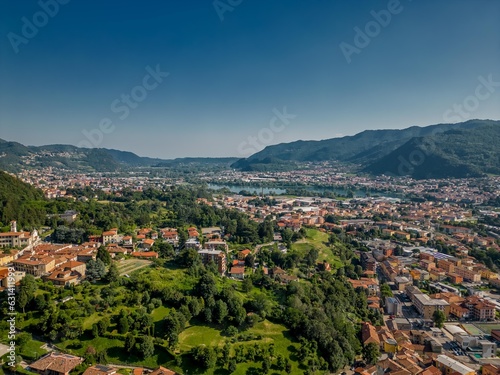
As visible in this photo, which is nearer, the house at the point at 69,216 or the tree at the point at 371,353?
the tree at the point at 371,353

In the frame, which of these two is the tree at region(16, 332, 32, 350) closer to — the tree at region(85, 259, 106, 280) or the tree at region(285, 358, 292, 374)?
the tree at region(85, 259, 106, 280)

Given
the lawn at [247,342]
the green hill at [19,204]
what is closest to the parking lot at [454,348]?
the lawn at [247,342]

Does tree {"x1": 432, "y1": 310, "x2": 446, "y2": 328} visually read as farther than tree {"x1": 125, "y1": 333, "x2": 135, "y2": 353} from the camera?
Yes

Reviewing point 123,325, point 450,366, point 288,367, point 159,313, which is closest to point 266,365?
point 288,367

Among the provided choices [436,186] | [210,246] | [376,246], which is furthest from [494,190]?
[210,246]

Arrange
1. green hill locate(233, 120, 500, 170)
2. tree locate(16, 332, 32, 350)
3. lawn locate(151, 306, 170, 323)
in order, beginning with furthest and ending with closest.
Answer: green hill locate(233, 120, 500, 170) < lawn locate(151, 306, 170, 323) < tree locate(16, 332, 32, 350)

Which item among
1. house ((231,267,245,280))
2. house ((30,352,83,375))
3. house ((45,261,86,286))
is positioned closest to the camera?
house ((30,352,83,375))

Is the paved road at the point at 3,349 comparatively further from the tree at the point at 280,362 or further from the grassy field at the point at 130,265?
the tree at the point at 280,362

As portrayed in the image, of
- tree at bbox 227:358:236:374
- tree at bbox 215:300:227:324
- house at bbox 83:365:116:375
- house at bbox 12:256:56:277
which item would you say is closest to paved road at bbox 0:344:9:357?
house at bbox 83:365:116:375
